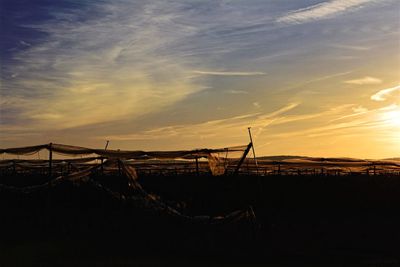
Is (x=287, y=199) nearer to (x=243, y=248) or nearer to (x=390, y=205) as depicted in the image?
(x=390, y=205)

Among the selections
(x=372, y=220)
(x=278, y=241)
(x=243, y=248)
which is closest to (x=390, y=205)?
(x=372, y=220)

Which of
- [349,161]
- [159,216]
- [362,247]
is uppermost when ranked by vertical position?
[349,161]

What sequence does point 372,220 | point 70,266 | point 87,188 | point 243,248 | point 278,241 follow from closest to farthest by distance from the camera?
point 70,266
point 243,248
point 278,241
point 87,188
point 372,220

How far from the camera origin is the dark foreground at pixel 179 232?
513 inches

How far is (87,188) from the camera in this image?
751 inches

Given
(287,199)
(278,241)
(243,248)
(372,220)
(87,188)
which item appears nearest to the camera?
(243,248)

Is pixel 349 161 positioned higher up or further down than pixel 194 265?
higher up

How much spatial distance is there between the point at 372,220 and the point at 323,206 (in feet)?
12.2

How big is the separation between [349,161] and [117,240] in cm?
1547

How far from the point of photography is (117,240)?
49.3 feet

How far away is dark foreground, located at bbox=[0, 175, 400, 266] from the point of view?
42.7ft

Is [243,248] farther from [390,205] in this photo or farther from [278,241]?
[390,205]

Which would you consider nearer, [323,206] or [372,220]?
[372,220]

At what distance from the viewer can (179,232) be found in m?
15.1
